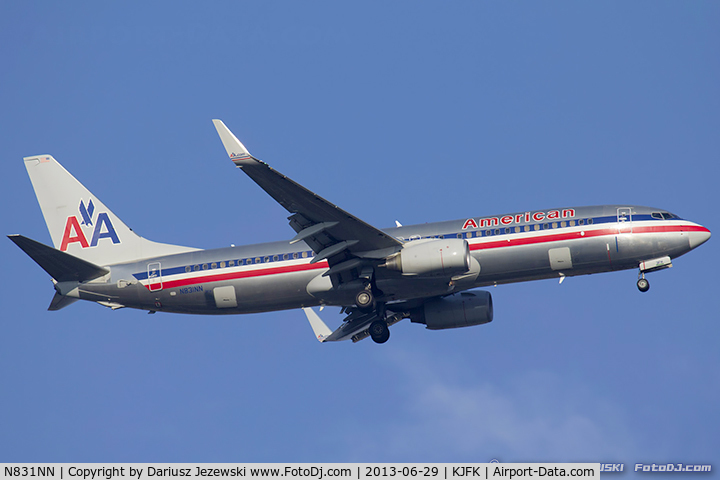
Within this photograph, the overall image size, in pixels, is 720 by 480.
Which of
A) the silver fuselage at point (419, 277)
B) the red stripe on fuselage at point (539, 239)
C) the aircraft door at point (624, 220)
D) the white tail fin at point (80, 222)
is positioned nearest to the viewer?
the red stripe on fuselage at point (539, 239)

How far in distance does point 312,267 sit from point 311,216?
391 cm

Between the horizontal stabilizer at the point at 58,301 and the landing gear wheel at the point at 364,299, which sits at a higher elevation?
the horizontal stabilizer at the point at 58,301

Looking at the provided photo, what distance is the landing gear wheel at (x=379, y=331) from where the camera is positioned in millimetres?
44219

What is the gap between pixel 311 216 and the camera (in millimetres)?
38344

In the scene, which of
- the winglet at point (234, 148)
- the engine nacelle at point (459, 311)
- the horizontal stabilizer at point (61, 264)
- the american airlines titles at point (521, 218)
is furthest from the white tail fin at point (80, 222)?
the american airlines titles at point (521, 218)

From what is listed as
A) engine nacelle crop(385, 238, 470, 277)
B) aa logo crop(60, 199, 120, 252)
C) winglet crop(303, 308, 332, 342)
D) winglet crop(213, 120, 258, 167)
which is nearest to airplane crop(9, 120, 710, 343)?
engine nacelle crop(385, 238, 470, 277)

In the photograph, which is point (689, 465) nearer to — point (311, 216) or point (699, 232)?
point (699, 232)

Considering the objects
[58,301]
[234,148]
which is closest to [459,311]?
[234,148]

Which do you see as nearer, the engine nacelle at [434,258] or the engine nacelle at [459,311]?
the engine nacelle at [434,258]

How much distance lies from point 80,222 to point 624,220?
28021 mm

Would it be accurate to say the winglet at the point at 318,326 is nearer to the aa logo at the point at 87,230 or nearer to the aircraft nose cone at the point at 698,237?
the aa logo at the point at 87,230

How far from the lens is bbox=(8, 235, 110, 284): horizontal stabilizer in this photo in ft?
130

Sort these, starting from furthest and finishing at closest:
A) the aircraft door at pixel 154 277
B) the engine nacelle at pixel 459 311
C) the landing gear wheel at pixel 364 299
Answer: the engine nacelle at pixel 459 311 → the aircraft door at pixel 154 277 → the landing gear wheel at pixel 364 299

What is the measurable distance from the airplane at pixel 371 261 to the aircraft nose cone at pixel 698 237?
0.05 m
